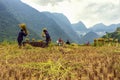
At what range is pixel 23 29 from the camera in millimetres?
21719

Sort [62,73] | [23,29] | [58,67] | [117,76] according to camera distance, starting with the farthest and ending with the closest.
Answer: [23,29]
[58,67]
[62,73]
[117,76]

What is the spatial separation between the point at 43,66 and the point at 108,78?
157 centimetres

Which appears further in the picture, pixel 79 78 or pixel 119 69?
pixel 119 69

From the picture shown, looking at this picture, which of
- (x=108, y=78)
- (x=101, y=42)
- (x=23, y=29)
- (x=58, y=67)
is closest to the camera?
(x=108, y=78)

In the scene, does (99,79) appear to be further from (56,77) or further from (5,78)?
(5,78)

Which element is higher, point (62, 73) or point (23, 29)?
point (23, 29)

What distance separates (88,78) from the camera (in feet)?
9.96

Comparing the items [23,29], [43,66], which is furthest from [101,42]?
[43,66]

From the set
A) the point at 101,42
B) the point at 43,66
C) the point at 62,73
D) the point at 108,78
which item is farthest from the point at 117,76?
the point at 101,42

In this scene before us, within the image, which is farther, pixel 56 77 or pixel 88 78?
pixel 56 77

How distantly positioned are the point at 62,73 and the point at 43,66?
754 mm

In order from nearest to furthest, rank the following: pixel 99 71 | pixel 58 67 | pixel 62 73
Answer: pixel 99 71 < pixel 62 73 < pixel 58 67

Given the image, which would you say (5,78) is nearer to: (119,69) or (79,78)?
(79,78)

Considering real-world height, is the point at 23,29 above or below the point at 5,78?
above
